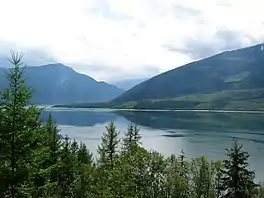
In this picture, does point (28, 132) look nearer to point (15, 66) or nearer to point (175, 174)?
point (15, 66)

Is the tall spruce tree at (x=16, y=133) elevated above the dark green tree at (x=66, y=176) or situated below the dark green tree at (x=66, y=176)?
above

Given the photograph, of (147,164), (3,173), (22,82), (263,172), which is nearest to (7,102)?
(22,82)

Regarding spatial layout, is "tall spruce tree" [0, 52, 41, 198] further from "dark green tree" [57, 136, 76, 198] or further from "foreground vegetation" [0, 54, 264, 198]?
"dark green tree" [57, 136, 76, 198]

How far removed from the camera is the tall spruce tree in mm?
18531

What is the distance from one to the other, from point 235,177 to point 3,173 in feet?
55.2

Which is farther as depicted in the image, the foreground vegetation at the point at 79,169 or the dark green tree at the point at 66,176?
the dark green tree at the point at 66,176

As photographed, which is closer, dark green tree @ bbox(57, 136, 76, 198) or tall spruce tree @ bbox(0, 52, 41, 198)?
tall spruce tree @ bbox(0, 52, 41, 198)

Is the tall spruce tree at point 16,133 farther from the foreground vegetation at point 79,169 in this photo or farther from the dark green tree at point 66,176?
the dark green tree at point 66,176

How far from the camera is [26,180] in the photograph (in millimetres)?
19438

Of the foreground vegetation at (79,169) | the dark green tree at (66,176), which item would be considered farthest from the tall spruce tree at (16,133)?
the dark green tree at (66,176)

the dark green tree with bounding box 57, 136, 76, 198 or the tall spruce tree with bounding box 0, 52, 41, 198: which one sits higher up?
the tall spruce tree with bounding box 0, 52, 41, 198

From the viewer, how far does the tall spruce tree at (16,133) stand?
18.5 meters

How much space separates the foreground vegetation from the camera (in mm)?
18766

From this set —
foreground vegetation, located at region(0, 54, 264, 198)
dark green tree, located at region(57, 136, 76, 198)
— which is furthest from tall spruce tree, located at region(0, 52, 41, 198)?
dark green tree, located at region(57, 136, 76, 198)
